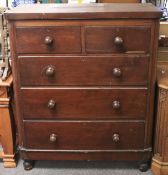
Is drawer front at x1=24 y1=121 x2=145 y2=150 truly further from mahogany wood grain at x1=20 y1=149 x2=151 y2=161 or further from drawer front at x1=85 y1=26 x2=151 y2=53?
drawer front at x1=85 y1=26 x2=151 y2=53

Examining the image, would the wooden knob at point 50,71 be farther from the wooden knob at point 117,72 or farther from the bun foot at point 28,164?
the bun foot at point 28,164

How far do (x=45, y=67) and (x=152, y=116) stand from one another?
63 centimetres

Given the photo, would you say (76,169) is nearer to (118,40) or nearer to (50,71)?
(50,71)

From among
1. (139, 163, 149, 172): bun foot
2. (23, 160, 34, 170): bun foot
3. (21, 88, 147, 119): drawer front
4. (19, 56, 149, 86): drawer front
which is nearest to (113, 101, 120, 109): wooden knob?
(21, 88, 147, 119): drawer front

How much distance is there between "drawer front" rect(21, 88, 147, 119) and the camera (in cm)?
172

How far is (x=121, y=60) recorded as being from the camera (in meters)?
1.64

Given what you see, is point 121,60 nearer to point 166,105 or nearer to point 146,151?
point 166,105

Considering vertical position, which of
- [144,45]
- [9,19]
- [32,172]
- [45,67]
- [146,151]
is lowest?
[32,172]

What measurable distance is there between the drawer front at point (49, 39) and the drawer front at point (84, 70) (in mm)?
47

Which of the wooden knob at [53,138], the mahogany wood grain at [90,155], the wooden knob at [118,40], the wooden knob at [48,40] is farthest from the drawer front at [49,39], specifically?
the mahogany wood grain at [90,155]

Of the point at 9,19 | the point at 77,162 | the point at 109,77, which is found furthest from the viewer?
the point at 77,162

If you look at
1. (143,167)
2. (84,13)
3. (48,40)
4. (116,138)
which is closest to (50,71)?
(48,40)

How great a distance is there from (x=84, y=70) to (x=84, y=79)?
5cm

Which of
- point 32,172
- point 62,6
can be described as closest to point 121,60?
point 62,6
